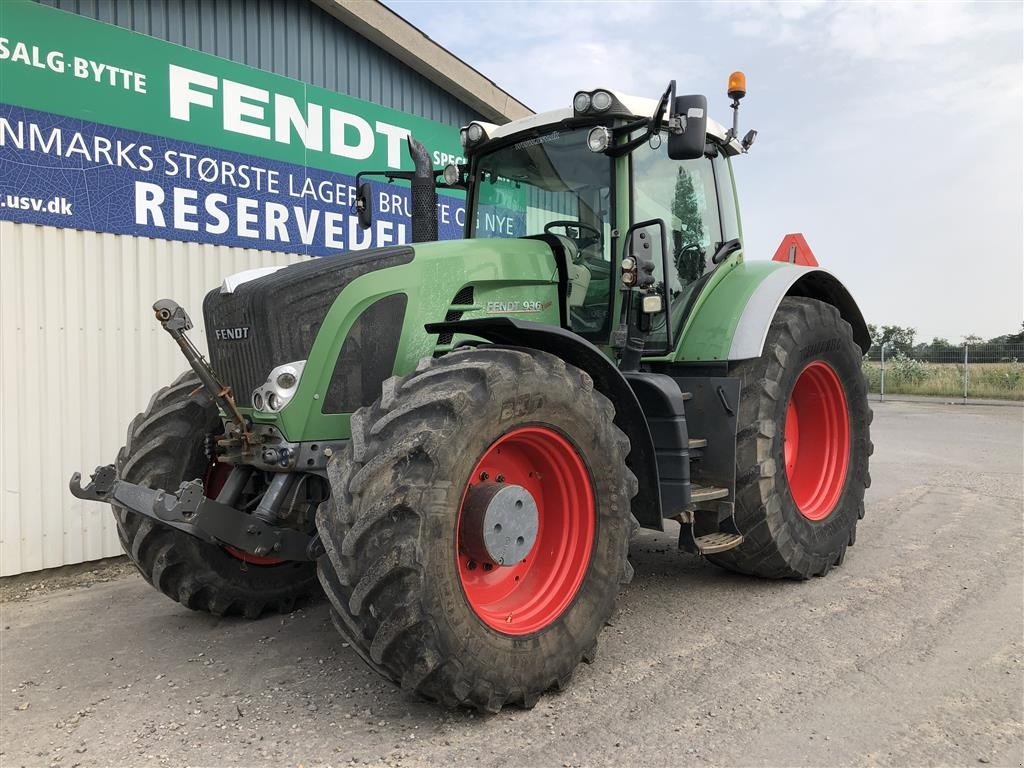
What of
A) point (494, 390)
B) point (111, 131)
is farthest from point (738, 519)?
point (111, 131)

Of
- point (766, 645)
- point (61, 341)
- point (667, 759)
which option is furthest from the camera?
point (61, 341)

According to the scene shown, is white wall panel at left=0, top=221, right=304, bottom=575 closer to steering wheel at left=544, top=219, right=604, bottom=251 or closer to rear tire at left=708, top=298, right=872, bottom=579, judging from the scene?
steering wheel at left=544, top=219, right=604, bottom=251

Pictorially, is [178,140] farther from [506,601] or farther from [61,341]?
[506,601]

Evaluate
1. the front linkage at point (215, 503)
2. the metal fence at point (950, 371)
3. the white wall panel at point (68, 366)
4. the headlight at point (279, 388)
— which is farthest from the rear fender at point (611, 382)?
the metal fence at point (950, 371)

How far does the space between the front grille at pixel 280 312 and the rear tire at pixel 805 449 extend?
2224 millimetres

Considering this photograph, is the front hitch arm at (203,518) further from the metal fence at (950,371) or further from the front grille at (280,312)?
the metal fence at (950,371)

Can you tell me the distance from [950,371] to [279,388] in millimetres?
22486

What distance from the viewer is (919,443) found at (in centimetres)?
1124

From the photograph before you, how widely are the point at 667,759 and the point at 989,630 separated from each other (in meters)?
2.16

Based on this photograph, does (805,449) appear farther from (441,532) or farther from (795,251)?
(441,532)

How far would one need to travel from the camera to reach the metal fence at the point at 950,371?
2020 centimetres

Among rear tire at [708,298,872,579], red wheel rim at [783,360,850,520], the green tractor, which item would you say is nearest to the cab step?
the green tractor

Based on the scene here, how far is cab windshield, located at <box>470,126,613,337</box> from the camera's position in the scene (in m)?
4.25

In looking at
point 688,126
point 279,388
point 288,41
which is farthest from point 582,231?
point 288,41
